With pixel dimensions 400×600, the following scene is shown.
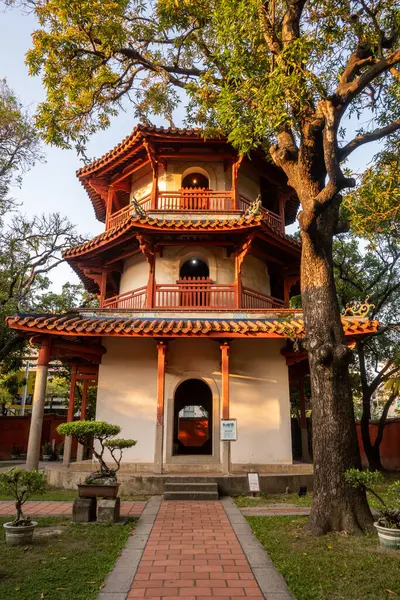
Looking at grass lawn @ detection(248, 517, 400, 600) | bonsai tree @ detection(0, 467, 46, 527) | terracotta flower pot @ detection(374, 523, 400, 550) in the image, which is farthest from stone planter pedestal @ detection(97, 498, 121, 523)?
terracotta flower pot @ detection(374, 523, 400, 550)

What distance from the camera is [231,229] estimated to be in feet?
38.4

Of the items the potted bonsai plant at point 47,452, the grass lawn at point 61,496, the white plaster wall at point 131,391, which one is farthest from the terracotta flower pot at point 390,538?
the potted bonsai plant at point 47,452

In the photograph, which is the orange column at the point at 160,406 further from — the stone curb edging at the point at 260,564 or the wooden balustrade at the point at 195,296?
the stone curb edging at the point at 260,564

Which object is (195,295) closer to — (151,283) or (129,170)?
(151,283)

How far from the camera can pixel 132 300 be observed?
42.5 ft

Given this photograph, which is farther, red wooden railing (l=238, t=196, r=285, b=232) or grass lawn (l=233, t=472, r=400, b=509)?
red wooden railing (l=238, t=196, r=285, b=232)

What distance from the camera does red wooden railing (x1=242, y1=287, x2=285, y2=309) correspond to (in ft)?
40.6

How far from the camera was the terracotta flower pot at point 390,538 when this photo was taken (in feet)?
17.0

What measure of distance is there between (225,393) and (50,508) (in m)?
4.56

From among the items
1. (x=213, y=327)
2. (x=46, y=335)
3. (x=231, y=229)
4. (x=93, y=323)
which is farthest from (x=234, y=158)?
(x=46, y=335)

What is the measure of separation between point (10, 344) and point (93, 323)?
8667 mm

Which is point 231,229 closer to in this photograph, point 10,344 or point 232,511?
point 232,511

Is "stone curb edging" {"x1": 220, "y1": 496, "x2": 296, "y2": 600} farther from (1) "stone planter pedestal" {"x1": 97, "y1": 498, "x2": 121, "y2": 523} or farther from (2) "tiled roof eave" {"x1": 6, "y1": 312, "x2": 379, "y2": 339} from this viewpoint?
(2) "tiled roof eave" {"x1": 6, "y1": 312, "x2": 379, "y2": 339}

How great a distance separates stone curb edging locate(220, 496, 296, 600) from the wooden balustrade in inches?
241
